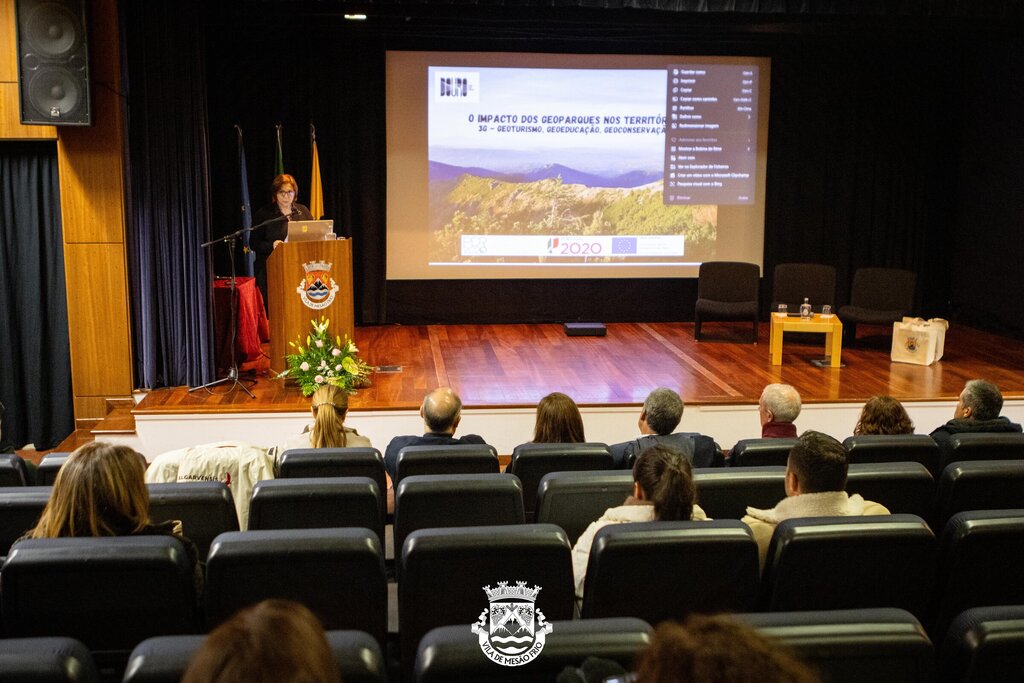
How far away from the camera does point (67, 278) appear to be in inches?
283

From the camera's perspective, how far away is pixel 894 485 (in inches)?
140

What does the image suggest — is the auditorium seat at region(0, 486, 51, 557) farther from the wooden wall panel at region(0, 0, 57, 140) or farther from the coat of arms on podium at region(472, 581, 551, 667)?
the wooden wall panel at region(0, 0, 57, 140)

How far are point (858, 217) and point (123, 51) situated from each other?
800 cm

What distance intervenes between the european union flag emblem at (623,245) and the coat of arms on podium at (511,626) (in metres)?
8.55

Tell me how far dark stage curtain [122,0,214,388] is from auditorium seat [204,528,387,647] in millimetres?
5333

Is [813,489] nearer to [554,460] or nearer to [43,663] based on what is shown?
[554,460]

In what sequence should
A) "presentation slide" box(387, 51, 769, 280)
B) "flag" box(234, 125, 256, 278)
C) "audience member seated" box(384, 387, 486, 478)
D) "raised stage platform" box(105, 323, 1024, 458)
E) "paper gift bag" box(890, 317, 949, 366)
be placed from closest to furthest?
"audience member seated" box(384, 387, 486, 478), "raised stage platform" box(105, 323, 1024, 458), "paper gift bag" box(890, 317, 949, 366), "flag" box(234, 125, 256, 278), "presentation slide" box(387, 51, 769, 280)

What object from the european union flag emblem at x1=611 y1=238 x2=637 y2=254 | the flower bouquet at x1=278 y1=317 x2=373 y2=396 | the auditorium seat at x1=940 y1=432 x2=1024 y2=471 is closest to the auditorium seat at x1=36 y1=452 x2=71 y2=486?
the flower bouquet at x1=278 y1=317 x2=373 y2=396

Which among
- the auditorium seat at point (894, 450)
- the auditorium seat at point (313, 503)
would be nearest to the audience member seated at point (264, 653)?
the auditorium seat at point (313, 503)

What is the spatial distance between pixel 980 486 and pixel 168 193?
235 inches

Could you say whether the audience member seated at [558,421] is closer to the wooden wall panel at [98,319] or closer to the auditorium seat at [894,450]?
the auditorium seat at [894,450]

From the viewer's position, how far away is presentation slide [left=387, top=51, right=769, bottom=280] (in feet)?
34.3

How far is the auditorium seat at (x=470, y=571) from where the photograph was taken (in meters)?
2.46
